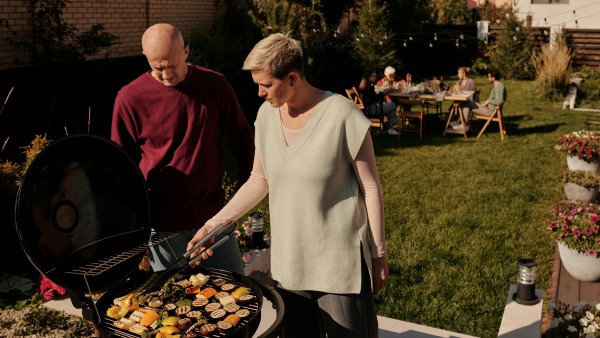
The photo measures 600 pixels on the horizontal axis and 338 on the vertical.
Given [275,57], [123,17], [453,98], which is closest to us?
[275,57]

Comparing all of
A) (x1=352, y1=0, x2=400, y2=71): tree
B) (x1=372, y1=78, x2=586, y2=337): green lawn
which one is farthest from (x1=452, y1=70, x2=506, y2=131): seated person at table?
(x1=352, y1=0, x2=400, y2=71): tree

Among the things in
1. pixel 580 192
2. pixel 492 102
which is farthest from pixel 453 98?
pixel 580 192

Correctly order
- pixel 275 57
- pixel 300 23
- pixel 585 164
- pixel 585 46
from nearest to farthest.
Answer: pixel 275 57
pixel 585 164
pixel 300 23
pixel 585 46

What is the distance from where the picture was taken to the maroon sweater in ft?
10.8

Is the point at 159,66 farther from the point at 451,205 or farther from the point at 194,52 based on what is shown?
the point at 194,52

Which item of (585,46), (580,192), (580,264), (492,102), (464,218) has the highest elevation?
(585,46)

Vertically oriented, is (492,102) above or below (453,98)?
below

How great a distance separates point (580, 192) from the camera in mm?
8094

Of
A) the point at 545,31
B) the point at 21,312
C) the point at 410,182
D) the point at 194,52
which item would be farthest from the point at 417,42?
the point at 21,312

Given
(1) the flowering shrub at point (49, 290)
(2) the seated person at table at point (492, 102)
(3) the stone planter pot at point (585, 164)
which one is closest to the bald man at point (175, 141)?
(1) the flowering shrub at point (49, 290)

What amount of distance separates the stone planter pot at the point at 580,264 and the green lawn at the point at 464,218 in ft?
0.76

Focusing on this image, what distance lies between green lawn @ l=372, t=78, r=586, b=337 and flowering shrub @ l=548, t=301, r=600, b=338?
0.62 meters

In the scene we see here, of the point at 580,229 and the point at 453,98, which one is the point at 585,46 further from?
the point at 580,229

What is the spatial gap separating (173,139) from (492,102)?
10.8 metres
